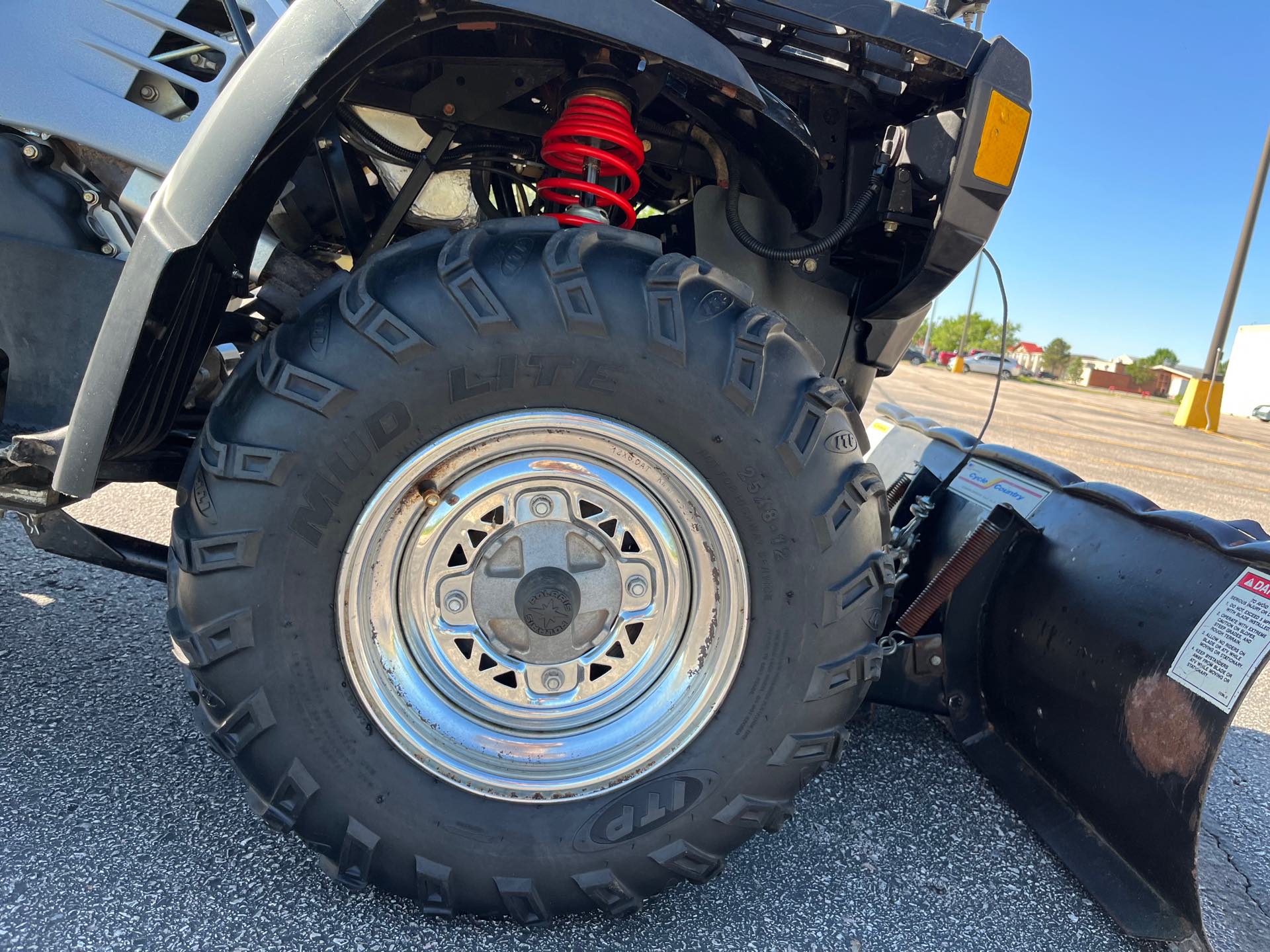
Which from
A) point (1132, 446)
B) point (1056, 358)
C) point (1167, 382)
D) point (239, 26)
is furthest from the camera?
point (1056, 358)

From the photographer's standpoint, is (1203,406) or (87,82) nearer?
(87,82)

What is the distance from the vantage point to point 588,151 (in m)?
1.78

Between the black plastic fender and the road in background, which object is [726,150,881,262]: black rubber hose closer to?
the black plastic fender

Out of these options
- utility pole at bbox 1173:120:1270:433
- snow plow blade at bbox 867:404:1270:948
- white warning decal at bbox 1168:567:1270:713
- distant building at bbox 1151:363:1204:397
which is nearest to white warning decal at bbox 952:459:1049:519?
snow plow blade at bbox 867:404:1270:948

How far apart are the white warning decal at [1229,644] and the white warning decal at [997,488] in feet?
1.77

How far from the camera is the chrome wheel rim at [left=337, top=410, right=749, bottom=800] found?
1644 millimetres

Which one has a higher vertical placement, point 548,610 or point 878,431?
point 878,431

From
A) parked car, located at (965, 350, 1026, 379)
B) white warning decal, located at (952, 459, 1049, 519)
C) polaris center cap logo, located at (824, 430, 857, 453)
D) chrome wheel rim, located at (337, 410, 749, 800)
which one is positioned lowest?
chrome wheel rim, located at (337, 410, 749, 800)

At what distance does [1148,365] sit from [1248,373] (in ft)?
135

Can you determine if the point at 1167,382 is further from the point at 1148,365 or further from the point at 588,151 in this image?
the point at 588,151

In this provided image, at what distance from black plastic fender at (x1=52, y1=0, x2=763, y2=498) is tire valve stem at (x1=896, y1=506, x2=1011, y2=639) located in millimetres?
1253

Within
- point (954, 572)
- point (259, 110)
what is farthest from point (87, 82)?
point (954, 572)

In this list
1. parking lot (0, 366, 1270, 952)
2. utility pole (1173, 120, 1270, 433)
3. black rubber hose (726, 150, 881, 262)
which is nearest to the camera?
parking lot (0, 366, 1270, 952)

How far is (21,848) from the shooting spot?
1.70 metres
